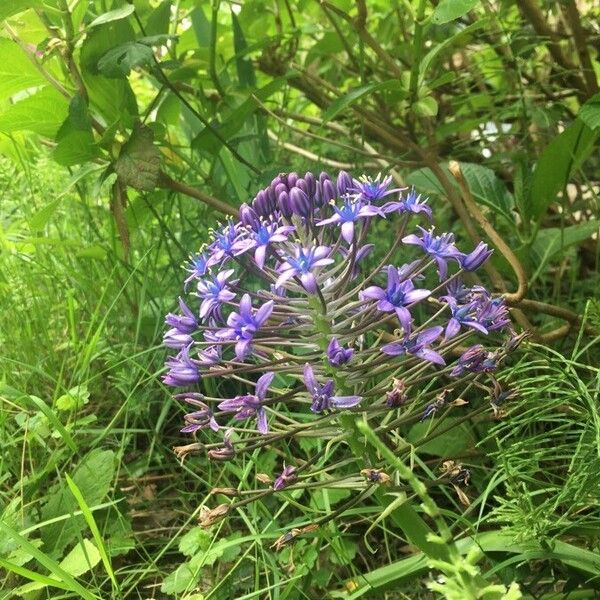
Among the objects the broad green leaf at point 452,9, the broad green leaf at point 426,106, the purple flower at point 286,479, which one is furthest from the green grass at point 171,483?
the broad green leaf at point 452,9

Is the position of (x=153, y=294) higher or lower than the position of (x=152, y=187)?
lower

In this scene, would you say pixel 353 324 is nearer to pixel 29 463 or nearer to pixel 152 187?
pixel 152 187

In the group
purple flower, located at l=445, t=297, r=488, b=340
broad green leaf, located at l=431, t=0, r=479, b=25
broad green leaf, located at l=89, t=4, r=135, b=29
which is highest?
broad green leaf, located at l=89, t=4, r=135, b=29

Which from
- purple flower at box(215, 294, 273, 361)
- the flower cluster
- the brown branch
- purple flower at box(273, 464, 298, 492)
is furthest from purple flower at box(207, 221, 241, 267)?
the brown branch

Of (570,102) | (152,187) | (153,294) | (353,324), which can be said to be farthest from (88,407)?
(570,102)

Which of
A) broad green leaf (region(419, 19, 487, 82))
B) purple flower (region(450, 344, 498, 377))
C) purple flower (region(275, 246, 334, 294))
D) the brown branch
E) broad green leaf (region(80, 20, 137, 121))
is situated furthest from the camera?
the brown branch

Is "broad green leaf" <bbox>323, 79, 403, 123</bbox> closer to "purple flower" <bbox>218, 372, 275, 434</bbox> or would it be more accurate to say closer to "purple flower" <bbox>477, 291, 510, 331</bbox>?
"purple flower" <bbox>477, 291, 510, 331</bbox>
